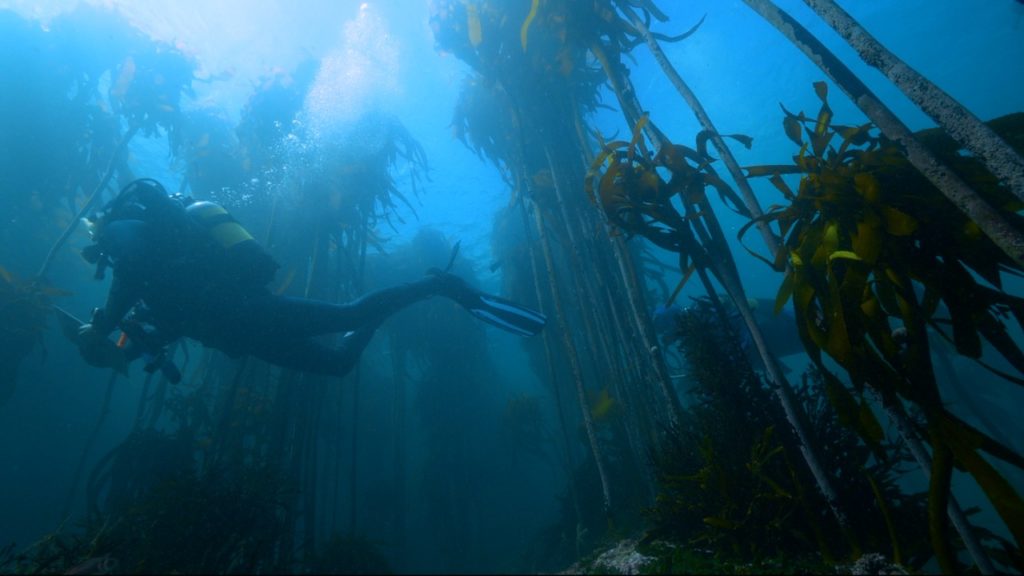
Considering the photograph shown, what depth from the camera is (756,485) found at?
2.46m

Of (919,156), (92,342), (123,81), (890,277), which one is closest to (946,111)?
(919,156)

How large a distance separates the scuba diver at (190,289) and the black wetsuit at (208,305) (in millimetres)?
11

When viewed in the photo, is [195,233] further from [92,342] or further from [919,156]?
[919,156]

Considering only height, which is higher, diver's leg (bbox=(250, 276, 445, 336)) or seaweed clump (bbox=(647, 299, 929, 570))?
diver's leg (bbox=(250, 276, 445, 336))

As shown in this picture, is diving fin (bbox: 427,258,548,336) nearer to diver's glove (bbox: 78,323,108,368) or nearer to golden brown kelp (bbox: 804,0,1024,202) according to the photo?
diver's glove (bbox: 78,323,108,368)

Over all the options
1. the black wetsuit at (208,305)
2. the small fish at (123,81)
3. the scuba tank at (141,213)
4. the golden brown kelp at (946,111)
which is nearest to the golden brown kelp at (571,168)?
the golden brown kelp at (946,111)

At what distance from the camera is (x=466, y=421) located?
16.1 m

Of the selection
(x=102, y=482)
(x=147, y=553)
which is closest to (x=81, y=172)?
(x=102, y=482)

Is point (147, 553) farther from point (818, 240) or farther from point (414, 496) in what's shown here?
point (414, 496)

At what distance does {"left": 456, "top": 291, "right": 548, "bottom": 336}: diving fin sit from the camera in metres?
5.65

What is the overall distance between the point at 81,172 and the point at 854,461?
55.9 ft

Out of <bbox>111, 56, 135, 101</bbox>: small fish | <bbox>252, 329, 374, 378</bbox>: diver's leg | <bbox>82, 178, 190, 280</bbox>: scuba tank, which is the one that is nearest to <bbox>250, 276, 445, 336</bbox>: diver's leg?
<bbox>252, 329, 374, 378</bbox>: diver's leg

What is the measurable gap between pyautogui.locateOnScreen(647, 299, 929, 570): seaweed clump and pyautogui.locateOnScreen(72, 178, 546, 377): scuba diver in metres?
4.16

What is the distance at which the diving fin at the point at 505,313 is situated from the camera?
18.5 ft
